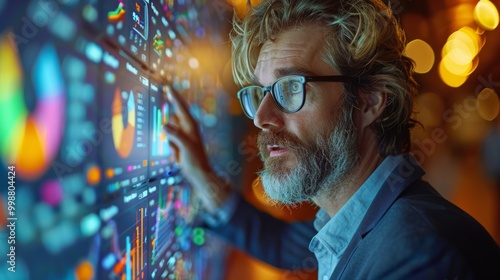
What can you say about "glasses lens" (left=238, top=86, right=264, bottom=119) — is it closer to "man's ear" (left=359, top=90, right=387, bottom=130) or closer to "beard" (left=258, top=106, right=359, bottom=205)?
"beard" (left=258, top=106, right=359, bottom=205)

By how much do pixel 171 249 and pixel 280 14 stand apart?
2.48 feet

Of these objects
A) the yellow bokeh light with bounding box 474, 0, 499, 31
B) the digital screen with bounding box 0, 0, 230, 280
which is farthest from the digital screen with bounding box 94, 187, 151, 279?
the yellow bokeh light with bounding box 474, 0, 499, 31

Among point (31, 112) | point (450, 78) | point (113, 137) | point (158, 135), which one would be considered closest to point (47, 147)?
point (31, 112)

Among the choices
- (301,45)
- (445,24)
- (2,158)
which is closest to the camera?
Answer: (2,158)

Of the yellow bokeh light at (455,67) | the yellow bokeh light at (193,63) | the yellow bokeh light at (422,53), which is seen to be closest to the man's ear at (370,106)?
the yellow bokeh light at (193,63)

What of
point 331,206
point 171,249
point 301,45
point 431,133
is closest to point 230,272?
point 171,249

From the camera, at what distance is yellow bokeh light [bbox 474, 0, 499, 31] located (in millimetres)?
2712

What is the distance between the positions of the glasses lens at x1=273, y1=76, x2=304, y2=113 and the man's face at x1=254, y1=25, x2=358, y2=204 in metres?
0.02

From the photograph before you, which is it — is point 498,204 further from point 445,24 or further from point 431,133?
point 445,24

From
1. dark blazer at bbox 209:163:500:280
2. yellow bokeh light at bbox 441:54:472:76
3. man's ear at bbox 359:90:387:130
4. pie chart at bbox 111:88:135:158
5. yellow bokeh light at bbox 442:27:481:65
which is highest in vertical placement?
yellow bokeh light at bbox 442:27:481:65

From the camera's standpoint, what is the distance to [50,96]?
49 cm

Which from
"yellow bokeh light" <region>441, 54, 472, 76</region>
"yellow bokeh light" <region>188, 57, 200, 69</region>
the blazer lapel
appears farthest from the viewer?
"yellow bokeh light" <region>441, 54, 472, 76</region>

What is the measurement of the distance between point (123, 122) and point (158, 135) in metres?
0.31

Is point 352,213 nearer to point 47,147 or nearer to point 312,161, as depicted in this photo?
point 312,161
